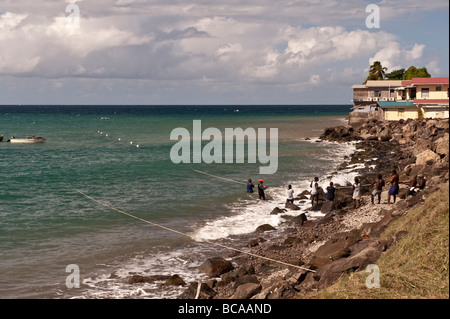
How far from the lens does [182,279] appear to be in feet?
55.8

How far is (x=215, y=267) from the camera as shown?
17.5 m

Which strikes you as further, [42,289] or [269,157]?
[269,157]

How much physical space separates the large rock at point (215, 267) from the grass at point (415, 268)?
→ 550cm

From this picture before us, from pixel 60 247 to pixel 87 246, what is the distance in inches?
46.1

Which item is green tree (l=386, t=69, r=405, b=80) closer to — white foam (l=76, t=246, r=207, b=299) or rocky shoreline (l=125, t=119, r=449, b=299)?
rocky shoreline (l=125, t=119, r=449, b=299)

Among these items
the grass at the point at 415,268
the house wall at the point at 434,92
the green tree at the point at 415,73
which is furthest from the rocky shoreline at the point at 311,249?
the green tree at the point at 415,73

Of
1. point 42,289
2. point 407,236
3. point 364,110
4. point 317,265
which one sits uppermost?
point 364,110

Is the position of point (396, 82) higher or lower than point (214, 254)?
higher

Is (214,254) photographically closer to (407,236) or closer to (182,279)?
(182,279)

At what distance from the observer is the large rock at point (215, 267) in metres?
17.4

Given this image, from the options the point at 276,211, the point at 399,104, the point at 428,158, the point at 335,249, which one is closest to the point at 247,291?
the point at 335,249

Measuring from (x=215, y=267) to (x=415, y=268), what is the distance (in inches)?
303
